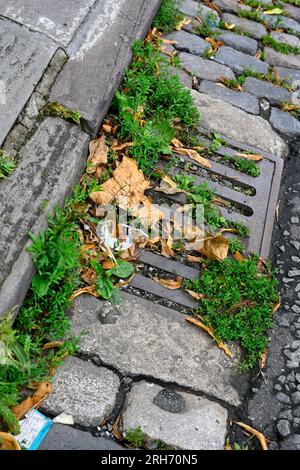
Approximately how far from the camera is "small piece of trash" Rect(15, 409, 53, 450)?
86.0 inches

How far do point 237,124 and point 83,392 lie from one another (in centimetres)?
199

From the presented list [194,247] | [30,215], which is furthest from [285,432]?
[30,215]

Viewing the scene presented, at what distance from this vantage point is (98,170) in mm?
3047

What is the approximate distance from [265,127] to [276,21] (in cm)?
125

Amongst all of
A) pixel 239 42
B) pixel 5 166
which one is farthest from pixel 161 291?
pixel 239 42

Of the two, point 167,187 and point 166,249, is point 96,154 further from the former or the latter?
point 166,249

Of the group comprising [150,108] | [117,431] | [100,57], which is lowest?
[117,431]

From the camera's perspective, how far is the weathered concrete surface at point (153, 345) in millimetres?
2510

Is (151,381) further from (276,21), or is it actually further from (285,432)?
(276,21)

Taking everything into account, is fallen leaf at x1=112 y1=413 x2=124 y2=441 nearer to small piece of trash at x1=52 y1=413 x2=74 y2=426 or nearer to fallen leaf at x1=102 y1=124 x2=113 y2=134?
small piece of trash at x1=52 y1=413 x2=74 y2=426

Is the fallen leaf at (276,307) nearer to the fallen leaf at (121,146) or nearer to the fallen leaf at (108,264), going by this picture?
the fallen leaf at (108,264)

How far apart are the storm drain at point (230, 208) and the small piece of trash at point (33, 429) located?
745mm

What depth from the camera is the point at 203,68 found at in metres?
3.94

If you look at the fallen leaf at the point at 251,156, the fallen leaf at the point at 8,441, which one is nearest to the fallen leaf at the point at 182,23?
the fallen leaf at the point at 251,156
